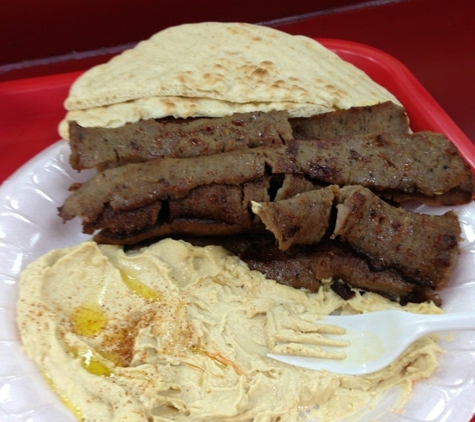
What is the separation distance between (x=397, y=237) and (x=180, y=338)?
107cm

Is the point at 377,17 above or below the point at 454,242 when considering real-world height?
above

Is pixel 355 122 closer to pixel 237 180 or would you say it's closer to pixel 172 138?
pixel 237 180

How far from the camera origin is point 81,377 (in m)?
1.89

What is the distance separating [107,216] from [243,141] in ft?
2.48

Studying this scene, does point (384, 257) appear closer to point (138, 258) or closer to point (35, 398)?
point (138, 258)

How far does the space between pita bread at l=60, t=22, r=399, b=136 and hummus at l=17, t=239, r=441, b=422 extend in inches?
31.7

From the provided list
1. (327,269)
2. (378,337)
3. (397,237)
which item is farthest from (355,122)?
(378,337)

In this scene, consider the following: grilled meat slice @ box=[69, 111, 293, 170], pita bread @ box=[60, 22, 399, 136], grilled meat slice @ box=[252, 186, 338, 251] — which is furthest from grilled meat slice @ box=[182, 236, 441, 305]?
pita bread @ box=[60, 22, 399, 136]

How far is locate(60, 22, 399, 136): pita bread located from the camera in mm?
2633

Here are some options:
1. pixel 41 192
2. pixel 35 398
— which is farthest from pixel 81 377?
pixel 41 192

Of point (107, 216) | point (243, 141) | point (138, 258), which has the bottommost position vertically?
point (138, 258)

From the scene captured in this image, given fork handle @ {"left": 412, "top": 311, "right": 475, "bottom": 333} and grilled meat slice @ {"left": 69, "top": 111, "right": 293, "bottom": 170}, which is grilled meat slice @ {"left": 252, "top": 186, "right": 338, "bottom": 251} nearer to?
grilled meat slice @ {"left": 69, "top": 111, "right": 293, "bottom": 170}

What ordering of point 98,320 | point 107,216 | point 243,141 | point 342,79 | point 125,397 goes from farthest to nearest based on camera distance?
point 342,79, point 243,141, point 107,216, point 98,320, point 125,397

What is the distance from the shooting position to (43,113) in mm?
3010
